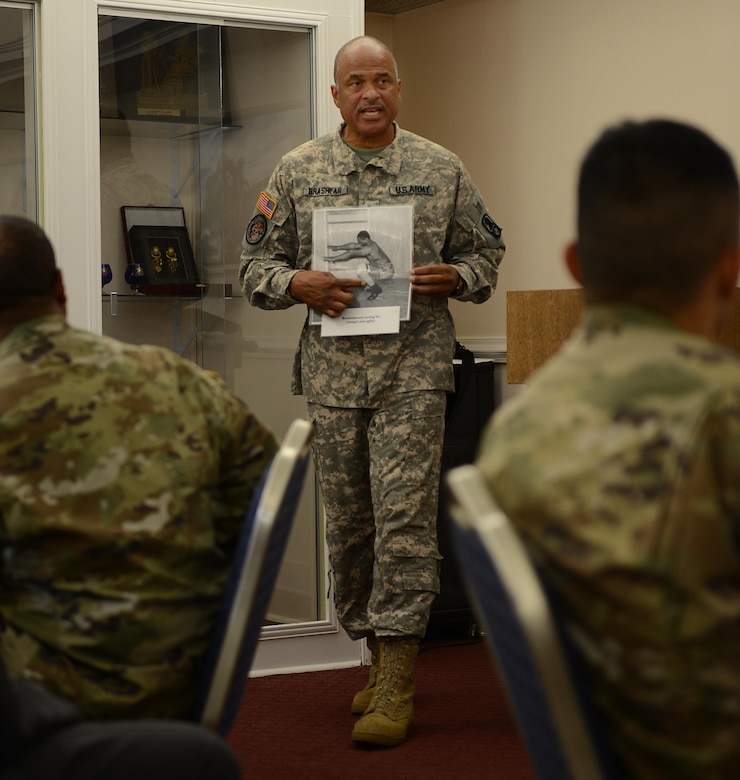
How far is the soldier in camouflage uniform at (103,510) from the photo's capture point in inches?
53.2

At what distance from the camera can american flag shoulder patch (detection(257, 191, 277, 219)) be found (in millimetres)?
3273

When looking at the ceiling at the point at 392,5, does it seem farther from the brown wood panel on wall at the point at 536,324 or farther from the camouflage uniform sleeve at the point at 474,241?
the brown wood panel on wall at the point at 536,324

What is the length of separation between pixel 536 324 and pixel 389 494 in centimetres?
67

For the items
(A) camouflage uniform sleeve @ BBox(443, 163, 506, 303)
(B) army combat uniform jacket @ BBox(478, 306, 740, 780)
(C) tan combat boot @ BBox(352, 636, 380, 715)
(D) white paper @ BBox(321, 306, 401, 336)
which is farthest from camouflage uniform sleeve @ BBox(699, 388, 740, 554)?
(C) tan combat boot @ BBox(352, 636, 380, 715)

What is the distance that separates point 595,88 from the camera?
4496 millimetres

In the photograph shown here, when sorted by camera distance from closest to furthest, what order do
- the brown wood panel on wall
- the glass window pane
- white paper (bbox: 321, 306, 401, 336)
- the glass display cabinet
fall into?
the brown wood panel on wall
white paper (bbox: 321, 306, 401, 336)
the glass window pane
the glass display cabinet

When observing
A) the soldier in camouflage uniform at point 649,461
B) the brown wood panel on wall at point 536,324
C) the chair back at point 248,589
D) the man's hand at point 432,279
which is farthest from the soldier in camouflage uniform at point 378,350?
the soldier in camouflage uniform at point 649,461

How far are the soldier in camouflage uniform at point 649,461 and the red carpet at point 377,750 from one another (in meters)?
1.81

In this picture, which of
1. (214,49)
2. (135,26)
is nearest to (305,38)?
(214,49)

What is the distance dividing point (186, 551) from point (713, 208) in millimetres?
703

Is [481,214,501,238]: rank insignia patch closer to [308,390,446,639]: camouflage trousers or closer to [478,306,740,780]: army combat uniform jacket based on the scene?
[308,390,446,639]: camouflage trousers

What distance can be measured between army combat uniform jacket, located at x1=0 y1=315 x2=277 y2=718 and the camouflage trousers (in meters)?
1.67

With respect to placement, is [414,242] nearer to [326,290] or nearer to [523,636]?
[326,290]

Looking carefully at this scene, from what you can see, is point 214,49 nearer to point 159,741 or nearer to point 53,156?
point 53,156
